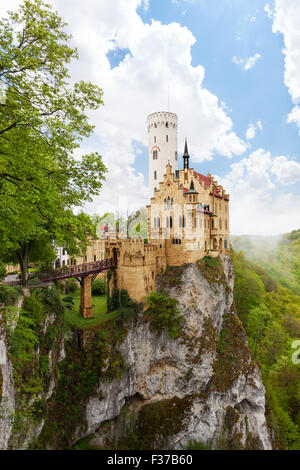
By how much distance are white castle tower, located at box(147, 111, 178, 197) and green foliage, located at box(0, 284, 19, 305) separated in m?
25.8

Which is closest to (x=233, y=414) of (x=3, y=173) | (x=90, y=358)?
(x=90, y=358)

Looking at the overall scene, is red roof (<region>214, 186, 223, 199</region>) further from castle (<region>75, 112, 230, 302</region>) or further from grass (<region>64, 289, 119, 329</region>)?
grass (<region>64, 289, 119, 329</region>)

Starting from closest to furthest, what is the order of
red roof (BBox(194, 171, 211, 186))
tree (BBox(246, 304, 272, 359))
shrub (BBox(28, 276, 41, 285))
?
1. shrub (BBox(28, 276, 41, 285))
2. red roof (BBox(194, 171, 211, 186))
3. tree (BBox(246, 304, 272, 359))

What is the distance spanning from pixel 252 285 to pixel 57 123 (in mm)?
53077

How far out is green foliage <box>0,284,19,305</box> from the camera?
15.2m

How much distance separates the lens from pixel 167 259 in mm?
31875

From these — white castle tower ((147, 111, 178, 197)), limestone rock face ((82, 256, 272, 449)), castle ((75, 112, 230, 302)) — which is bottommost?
limestone rock face ((82, 256, 272, 449))

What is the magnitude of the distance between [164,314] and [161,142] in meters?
24.7

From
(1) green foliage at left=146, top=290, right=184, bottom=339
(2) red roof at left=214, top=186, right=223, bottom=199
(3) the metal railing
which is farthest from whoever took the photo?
(2) red roof at left=214, top=186, right=223, bottom=199

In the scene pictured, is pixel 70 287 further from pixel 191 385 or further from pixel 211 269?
pixel 191 385

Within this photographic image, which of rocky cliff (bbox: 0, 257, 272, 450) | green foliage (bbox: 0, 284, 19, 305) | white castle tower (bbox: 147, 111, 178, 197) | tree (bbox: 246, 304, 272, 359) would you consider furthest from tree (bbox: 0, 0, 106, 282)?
tree (bbox: 246, 304, 272, 359)

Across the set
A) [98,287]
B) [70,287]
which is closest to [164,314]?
[98,287]

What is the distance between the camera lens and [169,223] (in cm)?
3272
